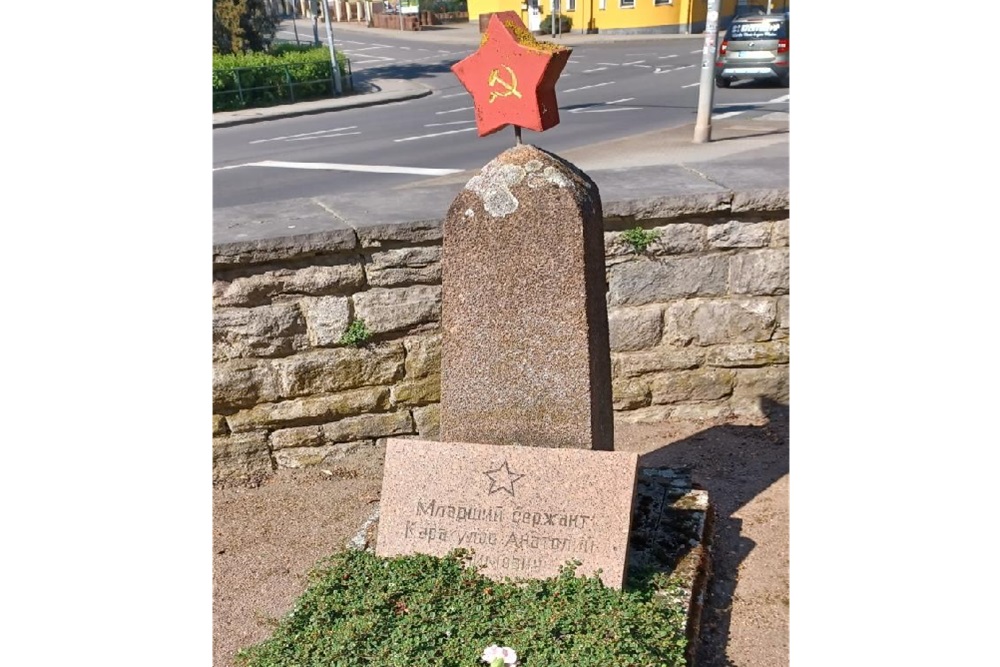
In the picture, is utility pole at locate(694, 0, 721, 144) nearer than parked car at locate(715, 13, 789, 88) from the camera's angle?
Yes

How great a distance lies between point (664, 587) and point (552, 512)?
1.69ft

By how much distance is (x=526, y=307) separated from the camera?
3537 mm

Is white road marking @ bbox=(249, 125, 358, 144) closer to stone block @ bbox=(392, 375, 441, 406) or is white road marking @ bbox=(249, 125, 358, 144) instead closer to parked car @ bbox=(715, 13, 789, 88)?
parked car @ bbox=(715, 13, 789, 88)

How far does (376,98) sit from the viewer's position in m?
21.5

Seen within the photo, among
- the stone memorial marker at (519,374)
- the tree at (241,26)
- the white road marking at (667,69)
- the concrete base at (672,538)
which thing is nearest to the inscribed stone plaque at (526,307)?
the stone memorial marker at (519,374)

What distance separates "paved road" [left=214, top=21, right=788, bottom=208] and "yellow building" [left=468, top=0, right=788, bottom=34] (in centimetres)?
835

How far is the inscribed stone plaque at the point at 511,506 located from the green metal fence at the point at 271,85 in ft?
59.6

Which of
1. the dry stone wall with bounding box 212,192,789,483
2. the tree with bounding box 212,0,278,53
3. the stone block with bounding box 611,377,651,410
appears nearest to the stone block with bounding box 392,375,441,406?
the dry stone wall with bounding box 212,192,789,483

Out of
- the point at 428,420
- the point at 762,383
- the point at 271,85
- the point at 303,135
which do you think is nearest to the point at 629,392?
the point at 762,383

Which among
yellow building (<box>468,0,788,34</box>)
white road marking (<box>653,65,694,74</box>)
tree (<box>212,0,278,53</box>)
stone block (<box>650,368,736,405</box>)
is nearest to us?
stone block (<box>650,368,736,405</box>)

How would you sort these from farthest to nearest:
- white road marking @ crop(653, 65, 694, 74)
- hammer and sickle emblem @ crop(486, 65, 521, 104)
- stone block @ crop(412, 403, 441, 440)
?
white road marking @ crop(653, 65, 694, 74) → stone block @ crop(412, 403, 441, 440) → hammer and sickle emblem @ crop(486, 65, 521, 104)

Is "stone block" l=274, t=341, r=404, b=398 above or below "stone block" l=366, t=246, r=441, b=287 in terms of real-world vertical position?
below

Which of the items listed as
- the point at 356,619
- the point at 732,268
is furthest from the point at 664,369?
the point at 356,619

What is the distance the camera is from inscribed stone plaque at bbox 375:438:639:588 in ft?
11.2
